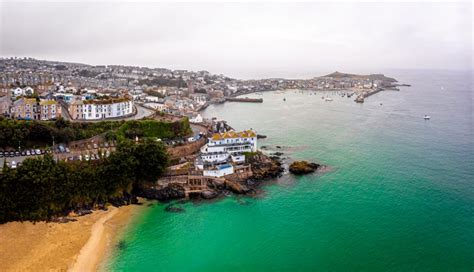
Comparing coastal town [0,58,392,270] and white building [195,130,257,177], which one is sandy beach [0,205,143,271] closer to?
coastal town [0,58,392,270]

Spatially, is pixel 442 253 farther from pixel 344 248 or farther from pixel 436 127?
pixel 436 127

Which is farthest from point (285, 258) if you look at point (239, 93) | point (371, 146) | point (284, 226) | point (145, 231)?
point (239, 93)

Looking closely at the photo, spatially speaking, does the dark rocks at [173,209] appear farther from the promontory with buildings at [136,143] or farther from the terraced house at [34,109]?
the terraced house at [34,109]

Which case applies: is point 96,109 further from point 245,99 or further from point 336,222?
point 245,99

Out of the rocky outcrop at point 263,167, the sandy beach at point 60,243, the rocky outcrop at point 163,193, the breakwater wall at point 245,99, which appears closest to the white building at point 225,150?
the rocky outcrop at point 263,167

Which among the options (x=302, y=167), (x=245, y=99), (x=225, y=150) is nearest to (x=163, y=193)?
(x=225, y=150)

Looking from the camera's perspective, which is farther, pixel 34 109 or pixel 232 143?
pixel 34 109
